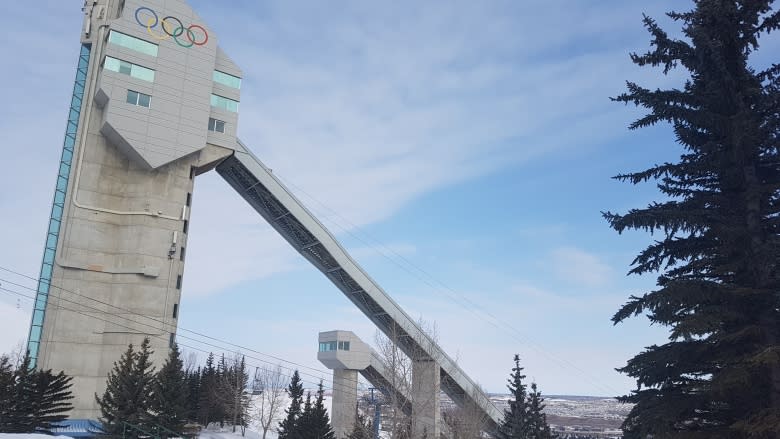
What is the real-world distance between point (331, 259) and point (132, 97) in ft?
77.5

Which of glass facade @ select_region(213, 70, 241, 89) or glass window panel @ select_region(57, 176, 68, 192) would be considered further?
glass facade @ select_region(213, 70, 241, 89)

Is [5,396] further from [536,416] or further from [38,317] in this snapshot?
[536,416]

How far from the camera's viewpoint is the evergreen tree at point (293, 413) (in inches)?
1693

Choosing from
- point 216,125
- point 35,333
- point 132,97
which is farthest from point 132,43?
point 35,333

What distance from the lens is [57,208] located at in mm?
48781

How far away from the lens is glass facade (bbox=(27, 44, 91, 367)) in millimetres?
46031

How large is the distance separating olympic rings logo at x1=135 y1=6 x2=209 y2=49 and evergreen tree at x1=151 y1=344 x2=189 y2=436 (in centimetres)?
3191

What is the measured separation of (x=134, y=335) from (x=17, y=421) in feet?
49.6

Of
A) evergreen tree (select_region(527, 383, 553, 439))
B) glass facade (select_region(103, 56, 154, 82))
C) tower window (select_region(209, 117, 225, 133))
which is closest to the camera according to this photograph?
evergreen tree (select_region(527, 383, 553, 439))

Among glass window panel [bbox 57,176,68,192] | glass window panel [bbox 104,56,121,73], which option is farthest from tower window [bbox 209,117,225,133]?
glass window panel [bbox 57,176,68,192]

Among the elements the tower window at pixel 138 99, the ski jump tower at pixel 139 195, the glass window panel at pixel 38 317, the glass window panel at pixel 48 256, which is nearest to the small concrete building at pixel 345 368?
the ski jump tower at pixel 139 195

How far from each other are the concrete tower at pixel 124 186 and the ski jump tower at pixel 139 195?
92 millimetres

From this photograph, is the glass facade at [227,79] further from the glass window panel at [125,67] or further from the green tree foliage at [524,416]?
the green tree foliage at [524,416]

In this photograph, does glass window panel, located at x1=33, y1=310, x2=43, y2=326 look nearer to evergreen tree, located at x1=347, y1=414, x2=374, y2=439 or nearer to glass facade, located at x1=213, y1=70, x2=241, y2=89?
glass facade, located at x1=213, y1=70, x2=241, y2=89
